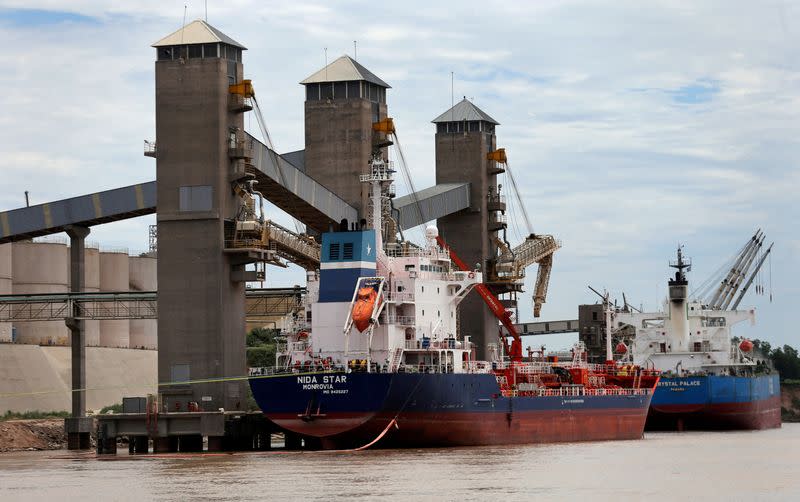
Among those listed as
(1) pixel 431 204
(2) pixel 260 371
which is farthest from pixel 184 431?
(1) pixel 431 204

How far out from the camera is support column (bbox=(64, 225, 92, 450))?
6438 cm

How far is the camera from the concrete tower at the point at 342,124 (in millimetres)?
72000

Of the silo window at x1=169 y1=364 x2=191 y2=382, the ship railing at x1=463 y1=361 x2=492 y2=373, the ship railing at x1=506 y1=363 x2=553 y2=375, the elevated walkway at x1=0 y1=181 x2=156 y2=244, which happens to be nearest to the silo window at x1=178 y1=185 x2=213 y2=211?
the elevated walkway at x1=0 y1=181 x2=156 y2=244

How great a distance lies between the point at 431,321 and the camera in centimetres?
6000

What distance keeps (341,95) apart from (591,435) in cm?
2037

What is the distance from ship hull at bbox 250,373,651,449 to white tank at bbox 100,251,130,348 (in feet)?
148

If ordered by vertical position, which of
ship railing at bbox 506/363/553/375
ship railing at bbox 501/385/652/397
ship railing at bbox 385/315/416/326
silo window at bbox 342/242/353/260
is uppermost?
silo window at bbox 342/242/353/260

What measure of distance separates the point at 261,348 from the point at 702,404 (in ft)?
106

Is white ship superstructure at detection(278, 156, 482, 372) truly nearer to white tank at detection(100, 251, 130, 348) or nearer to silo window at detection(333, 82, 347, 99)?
silo window at detection(333, 82, 347, 99)

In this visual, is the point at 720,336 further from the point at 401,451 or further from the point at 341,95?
the point at 401,451

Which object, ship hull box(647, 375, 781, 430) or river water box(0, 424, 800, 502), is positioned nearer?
river water box(0, 424, 800, 502)

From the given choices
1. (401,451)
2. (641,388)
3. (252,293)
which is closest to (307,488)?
(401,451)

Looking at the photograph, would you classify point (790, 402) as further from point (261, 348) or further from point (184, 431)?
point (184, 431)

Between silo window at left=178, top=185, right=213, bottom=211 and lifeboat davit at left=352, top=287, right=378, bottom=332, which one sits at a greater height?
silo window at left=178, top=185, right=213, bottom=211
